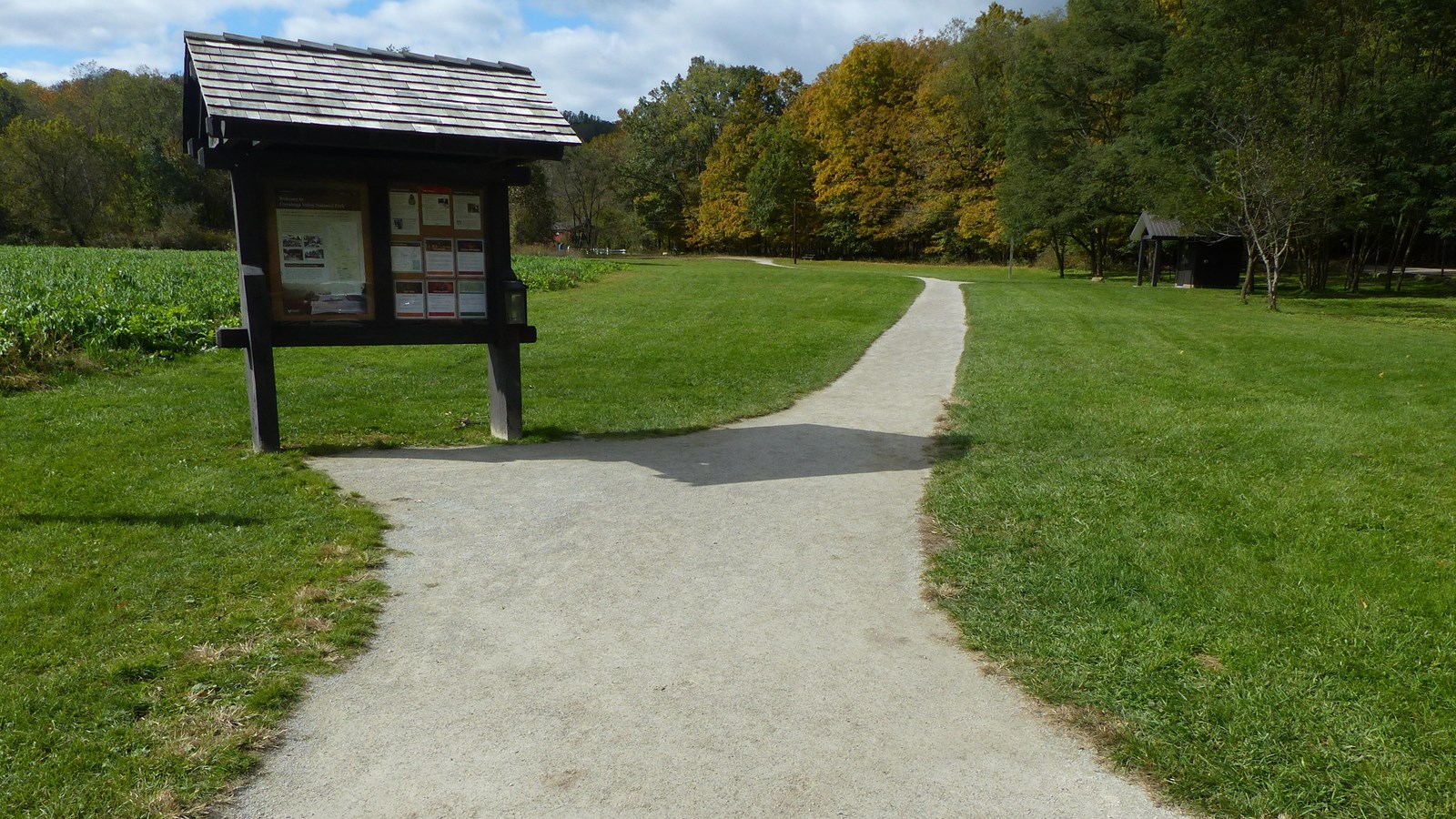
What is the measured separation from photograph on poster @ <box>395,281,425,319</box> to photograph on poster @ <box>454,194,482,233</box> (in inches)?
26.5

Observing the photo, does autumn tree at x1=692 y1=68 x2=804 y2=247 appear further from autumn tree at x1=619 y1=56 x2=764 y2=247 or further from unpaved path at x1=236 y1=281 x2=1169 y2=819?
unpaved path at x1=236 y1=281 x2=1169 y2=819

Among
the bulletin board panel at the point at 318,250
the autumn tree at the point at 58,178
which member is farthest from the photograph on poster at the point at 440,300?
the autumn tree at the point at 58,178

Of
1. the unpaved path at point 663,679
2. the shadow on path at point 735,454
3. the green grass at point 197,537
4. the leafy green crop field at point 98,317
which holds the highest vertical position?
the leafy green crop field at point 98,317

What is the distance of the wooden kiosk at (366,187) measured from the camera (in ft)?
25.5

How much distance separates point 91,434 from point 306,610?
5209 millimetres

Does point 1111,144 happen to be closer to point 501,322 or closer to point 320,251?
point 501,322

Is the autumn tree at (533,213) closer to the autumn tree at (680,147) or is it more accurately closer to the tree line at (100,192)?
the autumn tree at (680,147)

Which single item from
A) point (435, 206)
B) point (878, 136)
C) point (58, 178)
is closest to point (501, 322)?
point (435, 206)

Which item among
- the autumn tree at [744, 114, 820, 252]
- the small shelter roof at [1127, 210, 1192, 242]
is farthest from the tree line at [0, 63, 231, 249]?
the small shelter roof at [1127, 210, 1192, 242]

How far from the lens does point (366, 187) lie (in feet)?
27.4

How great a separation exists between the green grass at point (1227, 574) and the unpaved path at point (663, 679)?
1.20 ft

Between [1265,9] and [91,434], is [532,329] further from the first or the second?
[1265,9]

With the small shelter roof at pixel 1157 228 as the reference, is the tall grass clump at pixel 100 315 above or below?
below

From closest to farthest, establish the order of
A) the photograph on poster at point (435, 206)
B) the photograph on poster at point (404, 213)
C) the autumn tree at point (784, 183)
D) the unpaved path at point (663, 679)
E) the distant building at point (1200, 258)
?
the unpaved path at point (663, 679) → the photograph on poster at point (404, 213) → the photograph on poster at point (435, 206) → the distant building at point (1200, 258) → the autumn tree at point (784, 183)
